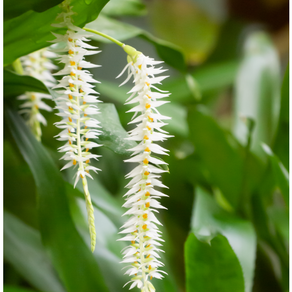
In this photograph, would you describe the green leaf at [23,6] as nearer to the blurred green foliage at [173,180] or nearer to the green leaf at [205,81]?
the blurred green foliage at [173,180]

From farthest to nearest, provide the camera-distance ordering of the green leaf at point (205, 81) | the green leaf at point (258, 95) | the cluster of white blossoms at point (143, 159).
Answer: the green leaf at point (205, 81) < the green leaf at point (258, 95) < the cluster of white blossoms at point (143, 159)

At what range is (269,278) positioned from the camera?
509 mm

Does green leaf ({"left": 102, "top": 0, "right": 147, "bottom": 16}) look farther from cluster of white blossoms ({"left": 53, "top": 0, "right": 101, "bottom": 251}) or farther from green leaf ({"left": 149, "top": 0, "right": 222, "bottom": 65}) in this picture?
green leaf ({"left": 149, "top": 0, "right": 222, "bottom": 65})

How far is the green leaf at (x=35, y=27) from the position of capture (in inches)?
9.2

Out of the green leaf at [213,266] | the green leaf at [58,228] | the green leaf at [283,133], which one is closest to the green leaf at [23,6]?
the green leaf at [58,228]

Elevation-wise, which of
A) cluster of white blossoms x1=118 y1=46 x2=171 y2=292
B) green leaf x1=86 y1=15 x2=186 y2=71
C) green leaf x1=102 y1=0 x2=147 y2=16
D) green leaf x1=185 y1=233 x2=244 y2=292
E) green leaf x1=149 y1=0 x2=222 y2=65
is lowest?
green leaf x1=185 y1=233 x2=244 y2=292

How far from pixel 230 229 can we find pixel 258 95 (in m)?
0.38

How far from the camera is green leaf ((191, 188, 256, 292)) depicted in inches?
14.3

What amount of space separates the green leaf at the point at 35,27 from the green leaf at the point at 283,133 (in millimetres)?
336

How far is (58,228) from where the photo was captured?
32 cm

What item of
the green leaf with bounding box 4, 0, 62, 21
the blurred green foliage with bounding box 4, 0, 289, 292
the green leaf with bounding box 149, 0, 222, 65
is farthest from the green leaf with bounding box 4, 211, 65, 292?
the green leaf with bounding box 149, 0, 222, 65

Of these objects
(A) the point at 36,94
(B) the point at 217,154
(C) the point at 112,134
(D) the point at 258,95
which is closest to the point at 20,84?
(A) the point at 36,94

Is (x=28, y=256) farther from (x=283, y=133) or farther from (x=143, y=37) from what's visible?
(x=283, y=133)

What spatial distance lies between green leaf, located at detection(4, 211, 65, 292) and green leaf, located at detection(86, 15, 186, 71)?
0.28 m
